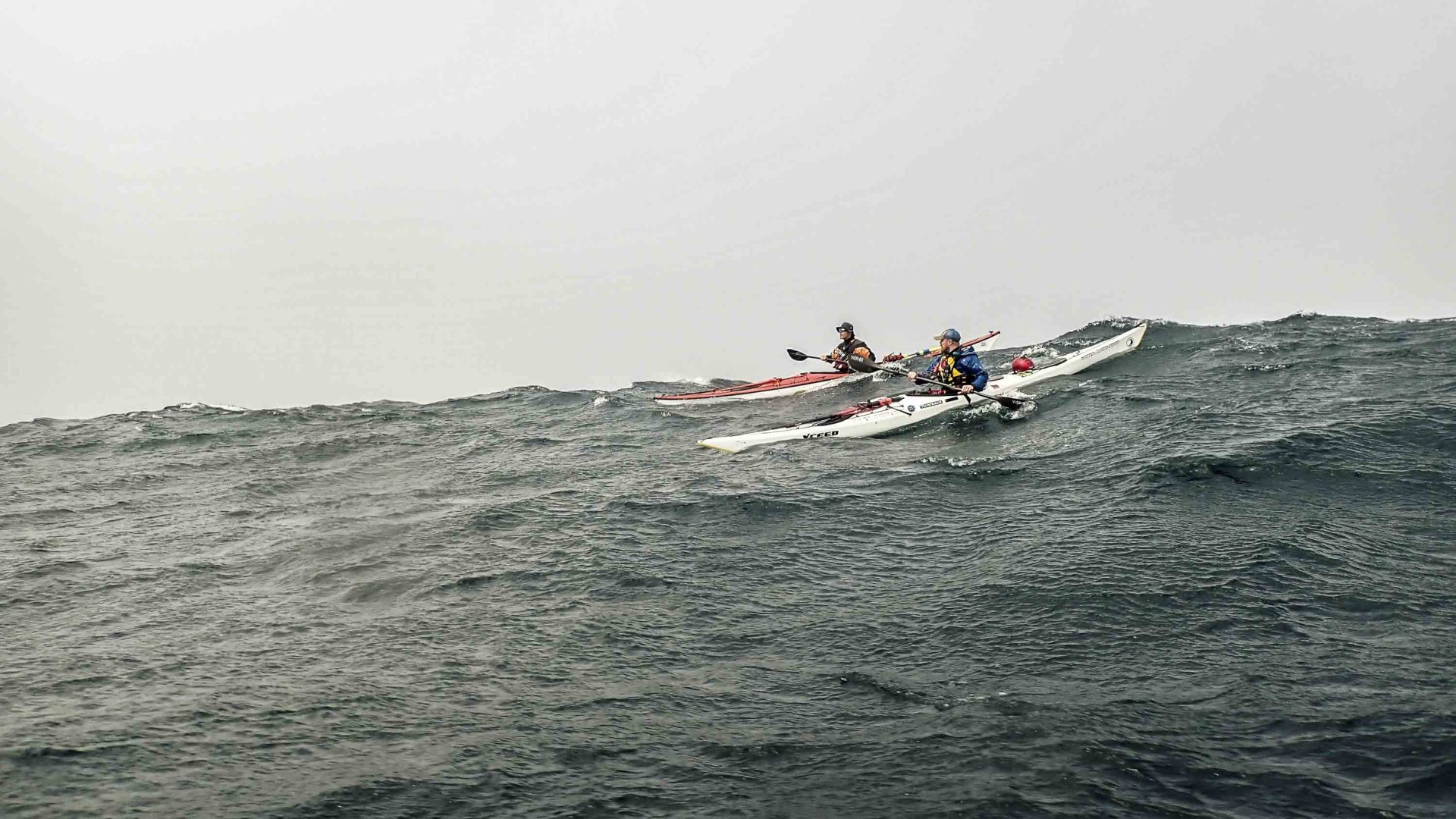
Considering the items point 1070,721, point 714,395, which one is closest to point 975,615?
point 1070,721

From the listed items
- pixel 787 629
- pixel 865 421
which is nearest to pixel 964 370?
pixel 865 421

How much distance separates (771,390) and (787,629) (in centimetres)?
1486

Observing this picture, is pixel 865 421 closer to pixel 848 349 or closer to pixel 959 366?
pixel 959 366

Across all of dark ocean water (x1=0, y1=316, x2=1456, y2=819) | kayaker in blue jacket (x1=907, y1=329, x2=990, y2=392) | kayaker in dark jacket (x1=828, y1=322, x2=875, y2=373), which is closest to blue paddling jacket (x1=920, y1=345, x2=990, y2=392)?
kayaker in blue jacket (x1=907, y1=329, x2=990, y2=392)

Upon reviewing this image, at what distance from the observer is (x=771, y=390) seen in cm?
2270

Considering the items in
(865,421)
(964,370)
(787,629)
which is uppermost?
(964,370)

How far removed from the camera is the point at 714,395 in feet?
73.9

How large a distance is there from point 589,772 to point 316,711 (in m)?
2.34

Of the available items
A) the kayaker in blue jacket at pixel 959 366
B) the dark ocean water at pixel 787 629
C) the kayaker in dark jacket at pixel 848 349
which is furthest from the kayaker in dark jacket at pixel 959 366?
the kayaker in dark jacket at pixel 848 349

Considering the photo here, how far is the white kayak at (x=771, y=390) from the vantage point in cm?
2253

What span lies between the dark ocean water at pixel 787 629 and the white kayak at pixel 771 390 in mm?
7121

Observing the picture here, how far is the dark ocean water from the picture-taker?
5621 millimetres

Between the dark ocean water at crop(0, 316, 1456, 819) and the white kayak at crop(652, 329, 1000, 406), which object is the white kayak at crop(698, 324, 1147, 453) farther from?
the white kayak at crop(652, 329, 1000, 406)

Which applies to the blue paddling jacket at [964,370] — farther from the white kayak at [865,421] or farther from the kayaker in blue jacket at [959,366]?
the white kayak at [865,421]
